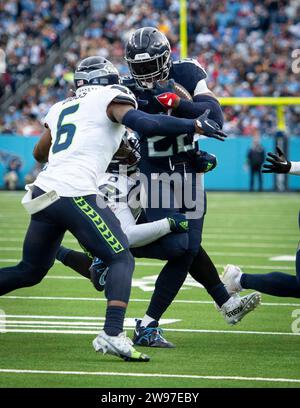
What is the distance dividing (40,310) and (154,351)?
1.65m

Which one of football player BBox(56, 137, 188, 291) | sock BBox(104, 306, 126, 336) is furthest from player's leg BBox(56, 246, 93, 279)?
sock BBox(104, 306, 126, 336)

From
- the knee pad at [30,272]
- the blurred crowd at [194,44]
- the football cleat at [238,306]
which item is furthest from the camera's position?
the blurred crowd at [194,44]

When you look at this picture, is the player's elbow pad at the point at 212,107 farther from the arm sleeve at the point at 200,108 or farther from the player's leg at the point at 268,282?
the player's leg at the point at 268,282

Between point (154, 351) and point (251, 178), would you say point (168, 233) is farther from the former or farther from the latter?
point (251, 178)

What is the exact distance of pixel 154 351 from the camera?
18.2ft

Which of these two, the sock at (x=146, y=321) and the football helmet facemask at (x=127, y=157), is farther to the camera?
the football helmet facemask at (x=127, y=157)

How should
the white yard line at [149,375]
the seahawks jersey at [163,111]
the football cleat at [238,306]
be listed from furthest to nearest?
the football cleat at [238,306] → the seahawks jersey at [163,111] → the white yard line at [149,375]

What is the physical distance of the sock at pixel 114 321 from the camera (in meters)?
5.02

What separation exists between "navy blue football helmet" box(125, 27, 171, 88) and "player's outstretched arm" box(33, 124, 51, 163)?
618 millimetres

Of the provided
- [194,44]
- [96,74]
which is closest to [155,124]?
[96,74]

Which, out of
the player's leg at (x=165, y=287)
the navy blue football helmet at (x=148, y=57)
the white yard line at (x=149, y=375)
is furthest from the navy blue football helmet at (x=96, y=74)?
the white yard line at (x=149, y=375)

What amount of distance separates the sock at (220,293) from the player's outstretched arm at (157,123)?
1.23 metres

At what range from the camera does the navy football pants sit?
507 cm

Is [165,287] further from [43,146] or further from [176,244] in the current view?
[43,146]
